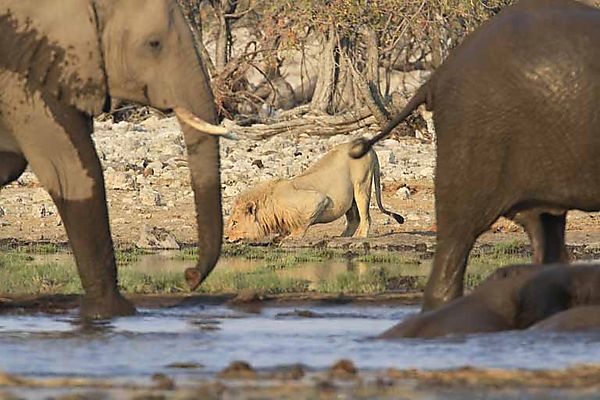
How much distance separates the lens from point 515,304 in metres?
8.25

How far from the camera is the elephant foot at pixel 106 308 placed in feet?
32.1

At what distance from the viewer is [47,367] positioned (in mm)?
7340

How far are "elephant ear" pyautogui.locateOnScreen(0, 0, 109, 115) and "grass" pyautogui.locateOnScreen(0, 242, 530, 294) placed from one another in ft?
5.03

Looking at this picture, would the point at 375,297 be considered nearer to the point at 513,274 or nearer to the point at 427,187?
the point at 513,274

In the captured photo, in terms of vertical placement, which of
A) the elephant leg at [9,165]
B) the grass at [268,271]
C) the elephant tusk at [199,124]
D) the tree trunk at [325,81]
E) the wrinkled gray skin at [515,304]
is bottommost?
the wrinkled gray skin at [515,304]

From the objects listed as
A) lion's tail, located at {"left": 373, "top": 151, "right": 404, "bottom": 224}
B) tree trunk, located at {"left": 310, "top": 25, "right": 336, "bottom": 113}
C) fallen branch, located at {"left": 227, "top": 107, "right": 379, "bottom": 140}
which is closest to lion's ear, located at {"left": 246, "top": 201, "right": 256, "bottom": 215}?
lion's tail, located at {"left": 373, "top": 151, "right": 404, "bottom": 224}

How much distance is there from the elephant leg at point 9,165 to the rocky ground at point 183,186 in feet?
15.5

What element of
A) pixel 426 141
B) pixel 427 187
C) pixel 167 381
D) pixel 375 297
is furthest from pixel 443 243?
pixel 426 141

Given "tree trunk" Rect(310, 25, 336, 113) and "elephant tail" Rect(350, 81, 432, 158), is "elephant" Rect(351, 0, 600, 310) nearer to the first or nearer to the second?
"elephant tail" Rect(350, 81, 432, 158)

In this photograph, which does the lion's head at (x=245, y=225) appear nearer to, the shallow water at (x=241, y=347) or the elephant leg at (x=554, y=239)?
the elephant leg at (x=554, y=239)

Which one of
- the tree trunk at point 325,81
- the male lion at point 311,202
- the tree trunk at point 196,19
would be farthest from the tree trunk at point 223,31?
the male lion at point 311,202

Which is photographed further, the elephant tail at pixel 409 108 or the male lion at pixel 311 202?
Answer: the male lion at pixel 311 202

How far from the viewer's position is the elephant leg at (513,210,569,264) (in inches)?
396

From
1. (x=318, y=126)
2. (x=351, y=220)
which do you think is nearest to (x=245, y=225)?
(x=351, y=220)
